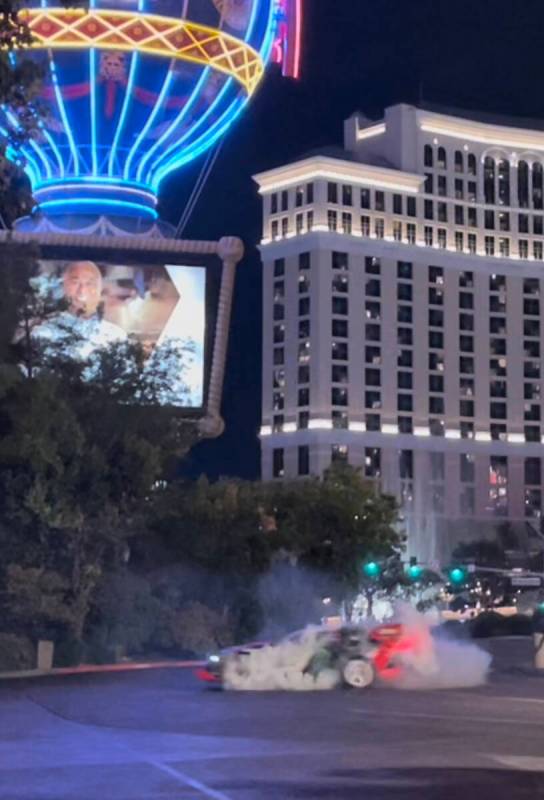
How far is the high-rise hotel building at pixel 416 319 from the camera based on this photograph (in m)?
106

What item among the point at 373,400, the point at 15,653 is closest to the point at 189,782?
the point at 15,653

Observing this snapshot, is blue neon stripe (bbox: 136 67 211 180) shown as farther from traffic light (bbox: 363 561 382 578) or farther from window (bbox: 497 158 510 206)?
window (bbox: 497 158 510 206)

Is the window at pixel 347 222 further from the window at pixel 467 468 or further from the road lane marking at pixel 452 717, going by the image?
the road lane marking at pixel 452 717

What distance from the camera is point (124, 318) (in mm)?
49719

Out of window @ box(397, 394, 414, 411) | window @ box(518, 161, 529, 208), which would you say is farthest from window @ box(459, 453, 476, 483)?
window @ box(518, 161, 529, 208)

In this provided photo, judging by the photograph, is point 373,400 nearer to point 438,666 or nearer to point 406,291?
point 406,291

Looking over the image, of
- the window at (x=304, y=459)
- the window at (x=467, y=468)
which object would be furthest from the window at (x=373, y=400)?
the window at (x=467, y=468)

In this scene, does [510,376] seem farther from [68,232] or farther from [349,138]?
[68,232]

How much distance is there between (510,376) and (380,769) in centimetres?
10092

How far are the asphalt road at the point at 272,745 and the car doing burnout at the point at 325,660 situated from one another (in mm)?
864

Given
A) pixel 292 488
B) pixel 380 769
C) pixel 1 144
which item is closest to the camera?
pixel 1 144

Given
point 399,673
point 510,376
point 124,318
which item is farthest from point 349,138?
point 399,673

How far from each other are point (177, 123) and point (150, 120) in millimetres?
892

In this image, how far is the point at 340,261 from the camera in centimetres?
10719
